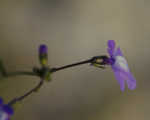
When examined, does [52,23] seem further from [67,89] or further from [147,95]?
[147,95]

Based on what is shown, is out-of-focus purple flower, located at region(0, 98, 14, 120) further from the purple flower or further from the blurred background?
the blurred background

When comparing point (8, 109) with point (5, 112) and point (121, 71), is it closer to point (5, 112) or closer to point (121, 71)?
point (5, 112)

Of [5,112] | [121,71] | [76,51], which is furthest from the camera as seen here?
[76,51]

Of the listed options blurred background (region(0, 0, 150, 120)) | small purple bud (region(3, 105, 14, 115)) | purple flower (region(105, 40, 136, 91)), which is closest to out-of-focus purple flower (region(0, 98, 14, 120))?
small purple bud (region(3, 105, 14, 115))

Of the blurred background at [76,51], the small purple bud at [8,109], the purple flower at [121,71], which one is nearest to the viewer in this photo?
the small purple bud at [8,109]

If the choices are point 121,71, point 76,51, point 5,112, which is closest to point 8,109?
point 5,112

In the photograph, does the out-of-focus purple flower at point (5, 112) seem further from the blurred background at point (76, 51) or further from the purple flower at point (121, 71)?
the blurred background at point (76, 51)

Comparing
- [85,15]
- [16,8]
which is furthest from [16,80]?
[85,15]

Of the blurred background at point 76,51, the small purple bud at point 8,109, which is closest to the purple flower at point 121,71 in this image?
the small purple bud at point 8,109

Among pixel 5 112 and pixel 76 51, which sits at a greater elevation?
pixel 5 112
